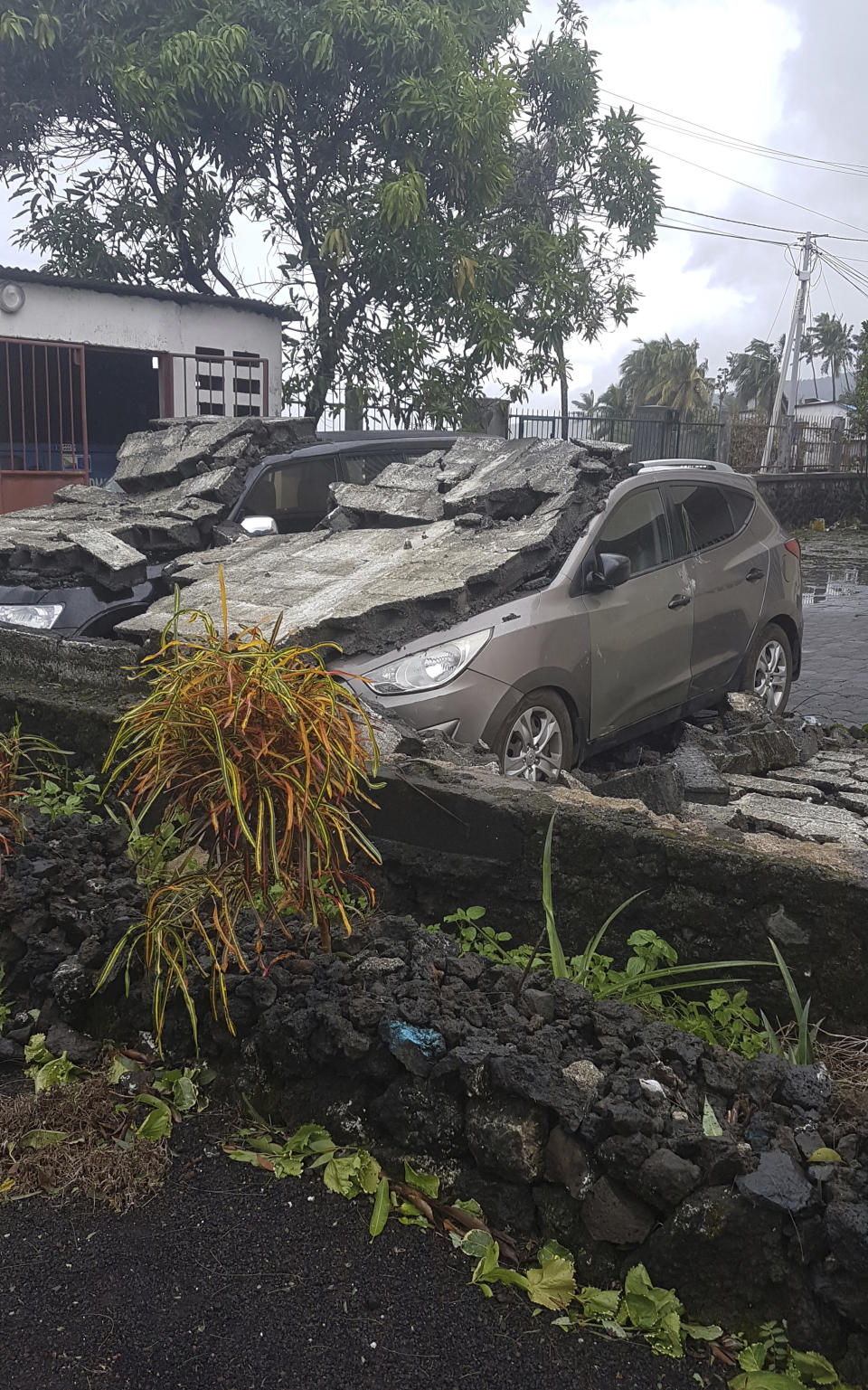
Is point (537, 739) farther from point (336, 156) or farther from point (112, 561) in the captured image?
point (336, 156)

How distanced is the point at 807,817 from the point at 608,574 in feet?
5.29

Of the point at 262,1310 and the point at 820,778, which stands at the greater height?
the point at 820,778

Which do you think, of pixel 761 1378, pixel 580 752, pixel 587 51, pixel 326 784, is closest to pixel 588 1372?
pixel 761 1378

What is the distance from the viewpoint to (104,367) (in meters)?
16.7

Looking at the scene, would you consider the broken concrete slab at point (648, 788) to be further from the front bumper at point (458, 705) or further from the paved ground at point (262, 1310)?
the paved ground at point (262, 1310)

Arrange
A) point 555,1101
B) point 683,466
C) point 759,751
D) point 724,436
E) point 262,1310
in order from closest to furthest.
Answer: point 262,1310
point 555,1101
point 759,751
point 683,466
point 724,436

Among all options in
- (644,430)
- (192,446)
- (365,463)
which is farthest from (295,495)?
(644,430)

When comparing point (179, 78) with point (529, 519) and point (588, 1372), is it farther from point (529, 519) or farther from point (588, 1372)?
point (588, 1372)

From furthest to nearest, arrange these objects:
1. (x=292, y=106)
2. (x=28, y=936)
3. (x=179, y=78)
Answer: (x=292, y=106), (x=179, y=78), (x=28, y=936)

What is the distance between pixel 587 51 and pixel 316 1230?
75.9 feet

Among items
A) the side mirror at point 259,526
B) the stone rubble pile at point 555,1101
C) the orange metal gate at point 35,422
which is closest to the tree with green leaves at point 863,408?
the orange metal gate at point 35,422

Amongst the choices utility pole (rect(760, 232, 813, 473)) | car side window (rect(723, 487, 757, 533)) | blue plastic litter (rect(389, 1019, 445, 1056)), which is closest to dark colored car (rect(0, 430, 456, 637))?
car side window (rect(723, 487, 757, 533))

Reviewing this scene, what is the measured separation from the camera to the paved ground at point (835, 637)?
9125 millimetres

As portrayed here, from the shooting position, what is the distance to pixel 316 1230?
257 centimetres
